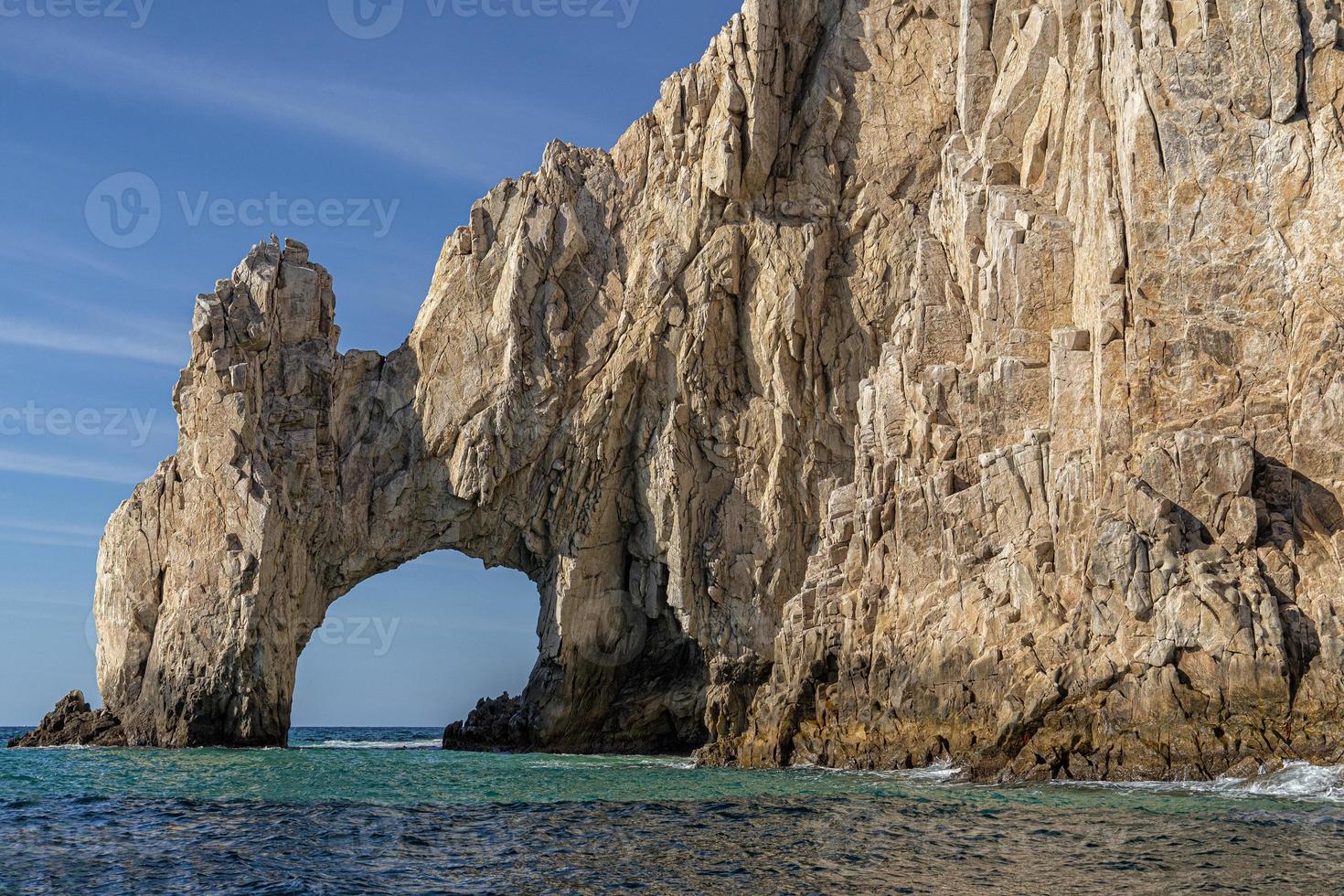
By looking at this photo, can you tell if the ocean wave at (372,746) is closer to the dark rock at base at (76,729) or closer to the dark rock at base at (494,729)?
the dark rock at base at (494,729)

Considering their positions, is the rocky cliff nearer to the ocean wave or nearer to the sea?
the sea

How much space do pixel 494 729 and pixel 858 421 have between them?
1951cm

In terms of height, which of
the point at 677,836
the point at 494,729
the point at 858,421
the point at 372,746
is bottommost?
the point at 677,836

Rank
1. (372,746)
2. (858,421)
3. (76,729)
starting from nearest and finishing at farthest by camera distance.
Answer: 1. (858,421)
2. (76,729)
3. (372,746)

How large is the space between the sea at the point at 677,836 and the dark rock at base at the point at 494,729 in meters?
18.8

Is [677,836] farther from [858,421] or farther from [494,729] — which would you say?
[494,729]

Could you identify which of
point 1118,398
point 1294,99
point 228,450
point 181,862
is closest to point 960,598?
point 1118,398

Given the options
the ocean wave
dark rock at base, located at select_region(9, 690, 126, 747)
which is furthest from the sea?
the ocean wave

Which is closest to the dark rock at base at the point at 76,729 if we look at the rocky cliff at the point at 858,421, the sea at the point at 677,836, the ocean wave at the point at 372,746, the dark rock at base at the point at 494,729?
the rocky cliff at the point at 858,421

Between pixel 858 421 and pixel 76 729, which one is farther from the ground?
pixel 858 421

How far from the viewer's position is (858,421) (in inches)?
1933

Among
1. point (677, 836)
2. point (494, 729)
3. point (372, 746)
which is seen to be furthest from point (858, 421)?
point (372, 746)

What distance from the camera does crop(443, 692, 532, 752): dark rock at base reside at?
52406 mm

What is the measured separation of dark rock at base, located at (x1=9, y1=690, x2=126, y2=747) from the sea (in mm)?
18624
